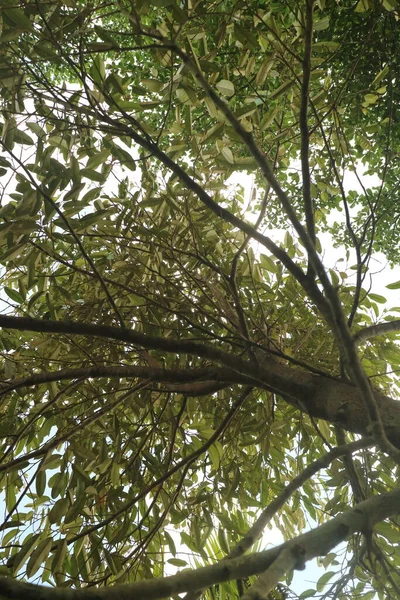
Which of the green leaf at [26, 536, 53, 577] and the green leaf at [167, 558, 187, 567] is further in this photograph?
the green leaf at [167, 558, 187, 567]

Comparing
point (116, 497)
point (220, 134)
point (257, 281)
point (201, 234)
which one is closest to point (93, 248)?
point (201, 234)

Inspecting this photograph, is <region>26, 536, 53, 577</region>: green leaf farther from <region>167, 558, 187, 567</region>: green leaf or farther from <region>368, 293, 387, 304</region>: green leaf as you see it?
<region>368, 293, 387, 304</region>: green leaf

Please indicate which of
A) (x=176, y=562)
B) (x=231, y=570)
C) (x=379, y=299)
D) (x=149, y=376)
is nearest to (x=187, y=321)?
(x=149, y=376)

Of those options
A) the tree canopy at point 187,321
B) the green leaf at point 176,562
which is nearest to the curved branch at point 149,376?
the tree canopy at point 187,321

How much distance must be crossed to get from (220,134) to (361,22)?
3.82 feet

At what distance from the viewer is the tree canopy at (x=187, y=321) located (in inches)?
42.2

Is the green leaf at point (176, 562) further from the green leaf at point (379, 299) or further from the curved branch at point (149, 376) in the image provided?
the green leaf at point (379, 299)

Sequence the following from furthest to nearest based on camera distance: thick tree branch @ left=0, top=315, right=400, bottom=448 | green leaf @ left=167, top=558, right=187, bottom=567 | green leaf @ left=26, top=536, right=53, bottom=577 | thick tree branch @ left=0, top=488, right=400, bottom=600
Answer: green leaf @ left=167, top=558, right=187, bottom=567
green leaf @ left=26, top=536, right=53, bottom=577
thick tree branch @ left=0, top=315, right=400, bottom=448
thick tree branch @ left=0, top=488, right=400, bottom=600

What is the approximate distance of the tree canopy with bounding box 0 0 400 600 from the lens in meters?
1.07

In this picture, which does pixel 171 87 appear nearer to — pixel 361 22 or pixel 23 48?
pixel 23 48

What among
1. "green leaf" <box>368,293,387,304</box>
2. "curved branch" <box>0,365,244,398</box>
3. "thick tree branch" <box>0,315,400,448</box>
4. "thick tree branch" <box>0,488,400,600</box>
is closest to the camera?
"thick tree branch" <box>0,488,400,600</box>

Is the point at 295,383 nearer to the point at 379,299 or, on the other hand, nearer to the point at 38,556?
the point at 38,556

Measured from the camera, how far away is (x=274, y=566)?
0.70m

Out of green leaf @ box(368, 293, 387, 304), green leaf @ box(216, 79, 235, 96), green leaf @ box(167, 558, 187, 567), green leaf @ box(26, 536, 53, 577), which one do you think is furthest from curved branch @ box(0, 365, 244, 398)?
green leaf @ box(368, 293, 387, 304)
